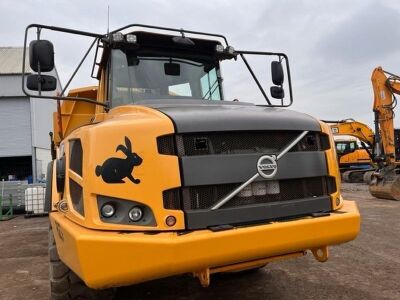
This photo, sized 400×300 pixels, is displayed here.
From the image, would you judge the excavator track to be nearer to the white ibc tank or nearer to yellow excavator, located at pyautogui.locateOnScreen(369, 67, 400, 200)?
yellow excavator, located at pyautogui.locateOnScreen(369, 67, 400, 200)

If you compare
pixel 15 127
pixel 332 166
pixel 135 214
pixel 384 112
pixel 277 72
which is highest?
pixel 15 127

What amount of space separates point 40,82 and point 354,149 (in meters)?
25.0

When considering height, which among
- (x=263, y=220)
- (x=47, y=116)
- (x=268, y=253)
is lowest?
(x=268, y=253)

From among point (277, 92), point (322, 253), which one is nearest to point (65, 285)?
point (322, 253)

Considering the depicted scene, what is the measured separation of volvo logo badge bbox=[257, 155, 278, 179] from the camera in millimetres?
3312

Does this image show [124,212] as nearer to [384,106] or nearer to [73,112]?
[73,112]

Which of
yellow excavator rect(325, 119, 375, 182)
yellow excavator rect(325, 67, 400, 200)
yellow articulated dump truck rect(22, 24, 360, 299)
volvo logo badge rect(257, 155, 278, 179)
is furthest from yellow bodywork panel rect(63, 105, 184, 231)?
yellow excavator rect(325, 119, 375, 182)

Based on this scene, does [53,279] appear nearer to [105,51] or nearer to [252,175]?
[252,175]

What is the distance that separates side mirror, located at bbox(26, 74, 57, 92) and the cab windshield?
67 cm

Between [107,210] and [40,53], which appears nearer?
[107,210]

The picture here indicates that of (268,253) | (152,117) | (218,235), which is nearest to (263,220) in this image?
(268,253)

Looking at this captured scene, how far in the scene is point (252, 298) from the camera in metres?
4.49

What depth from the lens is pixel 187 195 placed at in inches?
122

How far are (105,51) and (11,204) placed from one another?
37.5 ft
